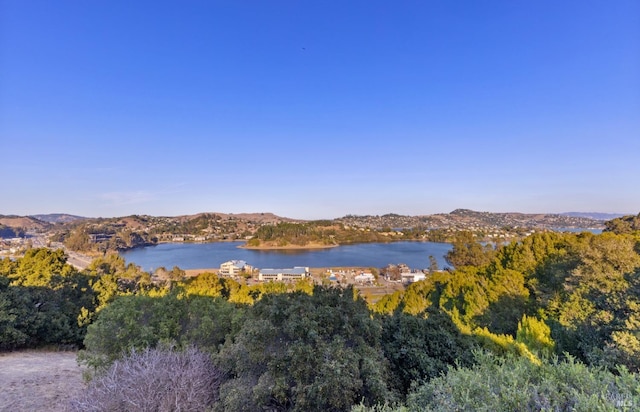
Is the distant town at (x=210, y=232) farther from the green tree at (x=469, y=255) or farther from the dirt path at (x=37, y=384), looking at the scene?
the dirt path at (x=37, y=384)

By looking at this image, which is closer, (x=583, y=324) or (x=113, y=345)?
(x=113, y=345)

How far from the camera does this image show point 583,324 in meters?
10.2

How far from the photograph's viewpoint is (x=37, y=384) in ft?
22.8

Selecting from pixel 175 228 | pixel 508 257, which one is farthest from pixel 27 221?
pixel 508 257

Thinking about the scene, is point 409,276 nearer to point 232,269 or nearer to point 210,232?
point 232,269

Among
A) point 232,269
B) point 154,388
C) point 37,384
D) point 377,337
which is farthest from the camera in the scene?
point 232,269

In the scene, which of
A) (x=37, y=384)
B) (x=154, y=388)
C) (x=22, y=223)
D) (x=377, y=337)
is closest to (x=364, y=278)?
(x=37, y=384)

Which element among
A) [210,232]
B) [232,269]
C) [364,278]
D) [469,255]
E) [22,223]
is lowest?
[364,278]

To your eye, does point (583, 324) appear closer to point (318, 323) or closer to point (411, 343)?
point (411, 343)

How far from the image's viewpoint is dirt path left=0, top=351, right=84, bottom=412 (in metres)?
5.97

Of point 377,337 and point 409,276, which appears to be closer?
point 377,337

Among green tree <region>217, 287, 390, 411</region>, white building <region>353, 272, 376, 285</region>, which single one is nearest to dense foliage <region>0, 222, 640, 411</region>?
green tree <region>217, 287, 390, 411</region>

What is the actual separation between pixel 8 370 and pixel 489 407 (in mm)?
11025

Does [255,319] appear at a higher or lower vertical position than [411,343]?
higher
